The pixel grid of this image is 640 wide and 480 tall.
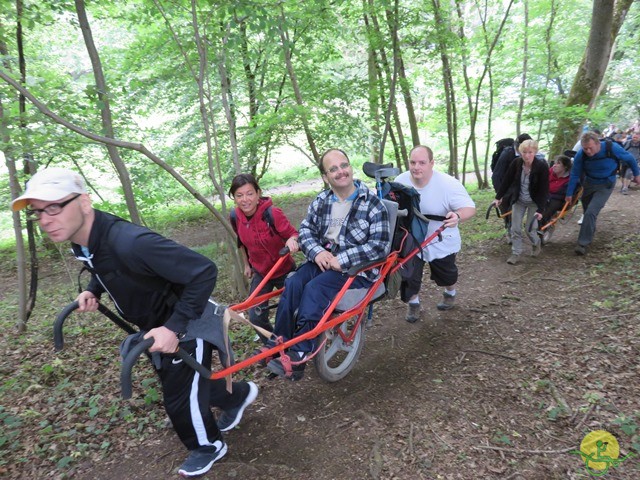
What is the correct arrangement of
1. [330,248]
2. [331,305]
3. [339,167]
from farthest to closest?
[330,248], [339,167], [331,305]

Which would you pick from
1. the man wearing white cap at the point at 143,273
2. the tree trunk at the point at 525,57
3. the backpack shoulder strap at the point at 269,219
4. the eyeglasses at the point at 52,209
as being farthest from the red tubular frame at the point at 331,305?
the tree trunk at the point at 525,57

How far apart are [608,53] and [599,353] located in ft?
24.7

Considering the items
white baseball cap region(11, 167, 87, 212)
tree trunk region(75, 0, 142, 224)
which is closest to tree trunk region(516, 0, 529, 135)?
tree trunk region(75, 0, 142, 224)

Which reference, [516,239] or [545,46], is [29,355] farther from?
[545,46]

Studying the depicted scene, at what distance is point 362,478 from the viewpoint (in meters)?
2.42

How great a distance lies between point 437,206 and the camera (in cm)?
412

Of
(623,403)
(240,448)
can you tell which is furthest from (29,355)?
(623,403)

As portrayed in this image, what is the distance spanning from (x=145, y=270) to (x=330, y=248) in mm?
1783

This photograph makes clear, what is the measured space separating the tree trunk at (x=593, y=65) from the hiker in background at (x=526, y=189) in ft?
7.61

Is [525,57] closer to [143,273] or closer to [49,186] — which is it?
[143,273]

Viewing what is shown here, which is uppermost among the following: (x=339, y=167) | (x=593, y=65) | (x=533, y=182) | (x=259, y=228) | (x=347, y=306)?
(x=593, y=65)

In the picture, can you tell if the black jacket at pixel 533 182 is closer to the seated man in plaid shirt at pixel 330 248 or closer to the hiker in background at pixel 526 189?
the hiker in background at pixel 526 189

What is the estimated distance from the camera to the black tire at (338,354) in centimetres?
308

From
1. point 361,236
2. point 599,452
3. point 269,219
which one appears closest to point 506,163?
point 361,236
